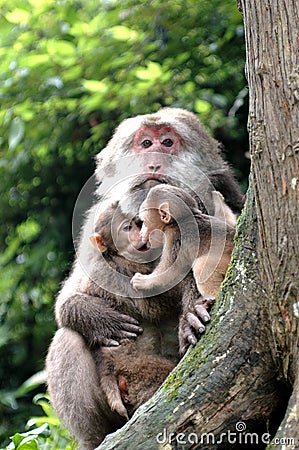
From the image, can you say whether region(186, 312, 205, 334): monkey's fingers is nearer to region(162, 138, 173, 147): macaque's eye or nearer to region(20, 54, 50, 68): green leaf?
region(162, 138, 173, 147): macaque's eye

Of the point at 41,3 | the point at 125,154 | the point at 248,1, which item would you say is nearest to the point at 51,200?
the point at 41,3

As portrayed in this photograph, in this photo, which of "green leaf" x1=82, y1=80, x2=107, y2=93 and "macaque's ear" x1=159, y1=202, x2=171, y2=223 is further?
"green leaf" x1=82, y1=80, x2=107, y2=93

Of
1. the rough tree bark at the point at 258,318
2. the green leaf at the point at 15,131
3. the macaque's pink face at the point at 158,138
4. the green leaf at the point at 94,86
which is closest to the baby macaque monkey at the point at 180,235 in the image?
the rough tree bark at the point at 258,318

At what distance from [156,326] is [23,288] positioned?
3787 mm

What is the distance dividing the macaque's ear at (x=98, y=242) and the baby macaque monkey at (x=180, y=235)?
0.50 m

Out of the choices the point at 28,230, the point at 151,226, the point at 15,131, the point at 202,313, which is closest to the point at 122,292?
the point at 151,226

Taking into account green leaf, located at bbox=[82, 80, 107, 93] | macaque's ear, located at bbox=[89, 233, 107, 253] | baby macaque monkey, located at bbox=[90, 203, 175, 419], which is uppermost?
macaque's ear, located at bbox=[89, 233, 107, 253]

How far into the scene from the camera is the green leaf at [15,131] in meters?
7.17

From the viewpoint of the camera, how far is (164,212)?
13.5 feet

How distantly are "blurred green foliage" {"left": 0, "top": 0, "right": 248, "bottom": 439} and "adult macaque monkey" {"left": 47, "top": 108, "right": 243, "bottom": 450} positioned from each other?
5.75ft

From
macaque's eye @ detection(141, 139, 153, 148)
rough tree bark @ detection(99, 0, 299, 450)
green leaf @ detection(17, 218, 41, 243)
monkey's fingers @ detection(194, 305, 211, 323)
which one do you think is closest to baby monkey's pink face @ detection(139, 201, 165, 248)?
monkey's fingers @ detection(194, 305, 211, 323)

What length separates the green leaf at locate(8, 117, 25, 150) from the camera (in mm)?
7170

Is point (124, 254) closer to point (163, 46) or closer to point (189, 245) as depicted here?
point (189, 245)

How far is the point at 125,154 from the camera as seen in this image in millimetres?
5125
